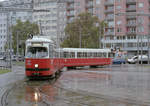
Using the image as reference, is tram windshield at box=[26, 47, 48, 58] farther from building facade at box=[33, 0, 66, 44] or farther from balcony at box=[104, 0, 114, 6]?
building facade at box=[33, 0, 66, 44]

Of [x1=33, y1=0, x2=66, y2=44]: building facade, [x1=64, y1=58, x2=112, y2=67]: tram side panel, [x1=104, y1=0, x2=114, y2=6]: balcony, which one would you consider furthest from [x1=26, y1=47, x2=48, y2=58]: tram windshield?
[x1=33, y1=0, x2=66, y2=44]: building facade

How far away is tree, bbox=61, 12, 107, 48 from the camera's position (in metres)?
Result: 71.0

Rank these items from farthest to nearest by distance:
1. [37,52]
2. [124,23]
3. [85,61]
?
[124,23]
[85,61]
[37,52]

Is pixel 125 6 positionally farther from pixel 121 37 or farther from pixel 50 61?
pixel 50 61

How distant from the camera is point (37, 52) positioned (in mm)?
20594

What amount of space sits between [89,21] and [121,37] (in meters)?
17.4

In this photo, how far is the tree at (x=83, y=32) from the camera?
233 ft

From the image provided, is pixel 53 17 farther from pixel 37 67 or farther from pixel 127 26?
pixel 37 67

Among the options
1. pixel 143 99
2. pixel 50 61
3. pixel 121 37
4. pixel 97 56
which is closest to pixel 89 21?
pixel 121 37

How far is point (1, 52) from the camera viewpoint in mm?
130125

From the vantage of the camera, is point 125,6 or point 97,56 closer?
point 97,56

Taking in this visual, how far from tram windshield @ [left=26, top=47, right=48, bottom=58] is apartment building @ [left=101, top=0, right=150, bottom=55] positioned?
63.8 m

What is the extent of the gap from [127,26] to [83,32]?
18829 mm

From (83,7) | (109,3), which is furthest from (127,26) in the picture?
(83,7)
